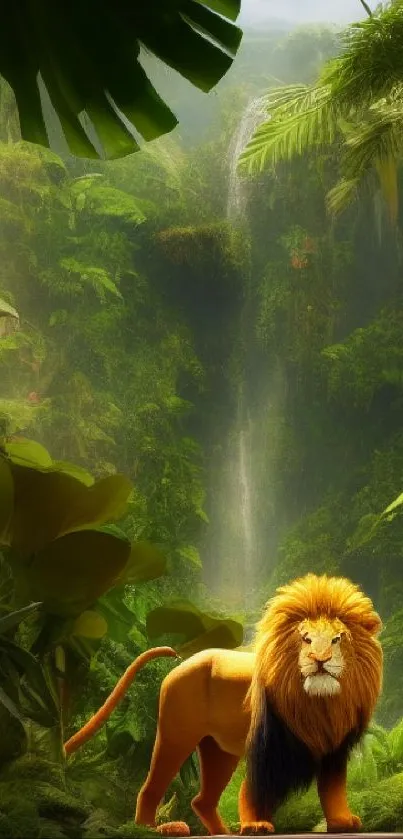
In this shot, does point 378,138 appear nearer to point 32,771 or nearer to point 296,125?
point 296,125

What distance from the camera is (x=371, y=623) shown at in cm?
146

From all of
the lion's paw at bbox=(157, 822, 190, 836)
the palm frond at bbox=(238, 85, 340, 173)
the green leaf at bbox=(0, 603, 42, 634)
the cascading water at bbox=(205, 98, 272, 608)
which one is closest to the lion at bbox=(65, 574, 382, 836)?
the lion's paw at bbox=(157, 822, 190, 836)

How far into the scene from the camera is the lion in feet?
4.54

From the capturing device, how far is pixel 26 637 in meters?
1.65

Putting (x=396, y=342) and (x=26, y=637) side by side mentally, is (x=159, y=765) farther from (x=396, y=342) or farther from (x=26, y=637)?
(x=396, y=342)

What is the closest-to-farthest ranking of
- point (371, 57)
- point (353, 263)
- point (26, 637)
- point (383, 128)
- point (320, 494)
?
point (26, 637) < point (371, 57) < point (383, 128) < point (320, 494) < point (353, 263)

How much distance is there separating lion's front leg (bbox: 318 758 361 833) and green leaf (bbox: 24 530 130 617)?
0.46m

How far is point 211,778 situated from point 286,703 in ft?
1.01

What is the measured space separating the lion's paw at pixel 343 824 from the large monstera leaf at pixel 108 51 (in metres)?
1.07

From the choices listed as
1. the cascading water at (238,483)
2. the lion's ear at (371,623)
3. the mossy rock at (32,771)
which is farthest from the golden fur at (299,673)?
the cascading water at (238,483)

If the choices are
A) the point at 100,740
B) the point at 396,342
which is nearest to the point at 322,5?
the point at 396,342

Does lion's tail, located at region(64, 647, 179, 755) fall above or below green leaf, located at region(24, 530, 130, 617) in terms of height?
below

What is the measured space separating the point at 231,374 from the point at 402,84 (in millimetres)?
2767

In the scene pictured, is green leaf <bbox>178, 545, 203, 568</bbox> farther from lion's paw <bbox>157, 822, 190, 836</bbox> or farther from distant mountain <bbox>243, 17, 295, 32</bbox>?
distant mountain <bbox>243, 17, 295, 32</bbox>
